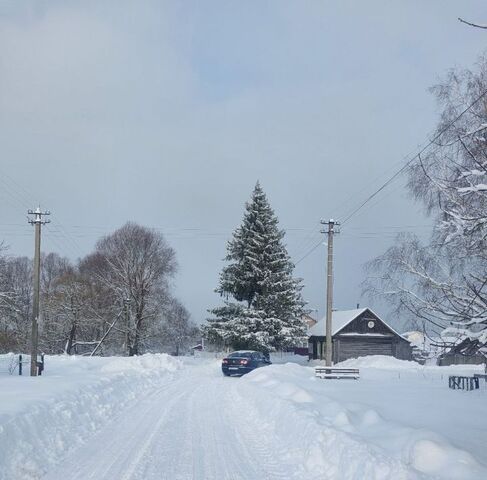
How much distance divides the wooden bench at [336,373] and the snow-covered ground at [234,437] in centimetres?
1371

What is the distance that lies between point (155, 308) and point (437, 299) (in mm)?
54371

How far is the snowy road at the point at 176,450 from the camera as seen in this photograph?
888cm

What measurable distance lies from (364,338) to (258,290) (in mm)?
10110

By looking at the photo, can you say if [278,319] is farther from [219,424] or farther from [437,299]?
[437,299]

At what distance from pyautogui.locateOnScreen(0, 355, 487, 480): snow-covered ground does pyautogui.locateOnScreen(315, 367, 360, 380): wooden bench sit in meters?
13.7

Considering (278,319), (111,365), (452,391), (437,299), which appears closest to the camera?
(437,299)

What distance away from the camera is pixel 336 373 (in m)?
33.4

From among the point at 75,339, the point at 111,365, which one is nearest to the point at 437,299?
the point at 111,365

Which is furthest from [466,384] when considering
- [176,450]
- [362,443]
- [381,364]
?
[381,364]

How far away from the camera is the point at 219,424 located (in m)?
14.1

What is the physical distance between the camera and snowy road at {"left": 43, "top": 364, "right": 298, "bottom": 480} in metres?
8.88

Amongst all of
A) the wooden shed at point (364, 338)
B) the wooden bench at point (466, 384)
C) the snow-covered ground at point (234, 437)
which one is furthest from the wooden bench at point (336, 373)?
the wooden shed at point (364, 338)

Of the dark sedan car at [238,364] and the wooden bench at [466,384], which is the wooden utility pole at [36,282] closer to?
the dark sedan car at [238,364]

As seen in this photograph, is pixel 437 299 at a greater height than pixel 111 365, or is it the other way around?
pixel 437 299
